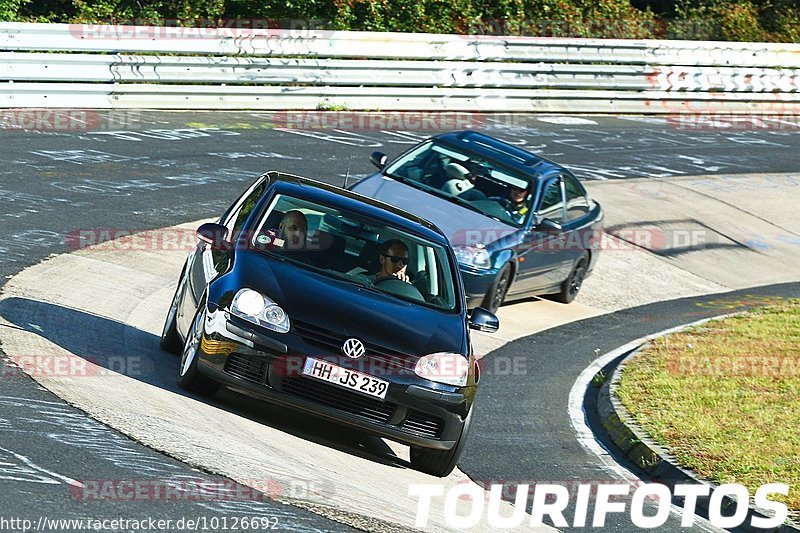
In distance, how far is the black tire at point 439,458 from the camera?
829 centimetres

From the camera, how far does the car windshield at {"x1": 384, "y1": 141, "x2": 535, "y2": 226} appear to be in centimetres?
1374

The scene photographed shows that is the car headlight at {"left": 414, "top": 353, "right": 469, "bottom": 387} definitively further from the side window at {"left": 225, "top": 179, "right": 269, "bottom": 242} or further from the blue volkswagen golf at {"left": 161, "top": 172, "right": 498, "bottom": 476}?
the side window at {"left": 225, "top": 179, "right": 269, "bottom": 242}

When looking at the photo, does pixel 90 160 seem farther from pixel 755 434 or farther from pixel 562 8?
pixel 562 8

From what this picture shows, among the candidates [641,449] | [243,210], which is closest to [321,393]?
[243,210]

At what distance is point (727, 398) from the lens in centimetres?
1118

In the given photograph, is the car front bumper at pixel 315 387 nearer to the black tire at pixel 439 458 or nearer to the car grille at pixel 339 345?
the car grille at pixel 339 345

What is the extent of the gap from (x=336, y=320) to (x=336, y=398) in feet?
1.61

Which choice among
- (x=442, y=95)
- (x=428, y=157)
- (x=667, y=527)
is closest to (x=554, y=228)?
(x=428, y=157)

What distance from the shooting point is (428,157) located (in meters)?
14.2

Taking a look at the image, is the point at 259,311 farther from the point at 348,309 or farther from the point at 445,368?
the point at 445,368

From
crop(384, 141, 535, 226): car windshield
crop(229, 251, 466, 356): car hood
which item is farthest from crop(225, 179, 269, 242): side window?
crop(384, 141, 535, 226): car windshield

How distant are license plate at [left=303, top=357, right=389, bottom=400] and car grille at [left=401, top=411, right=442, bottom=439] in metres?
0.28

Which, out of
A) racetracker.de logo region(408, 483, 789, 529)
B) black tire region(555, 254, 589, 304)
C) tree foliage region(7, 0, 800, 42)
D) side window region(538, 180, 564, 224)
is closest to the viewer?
racetracker.de logo region(408, 483, 789, 529)

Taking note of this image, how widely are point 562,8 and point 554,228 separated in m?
18.0
